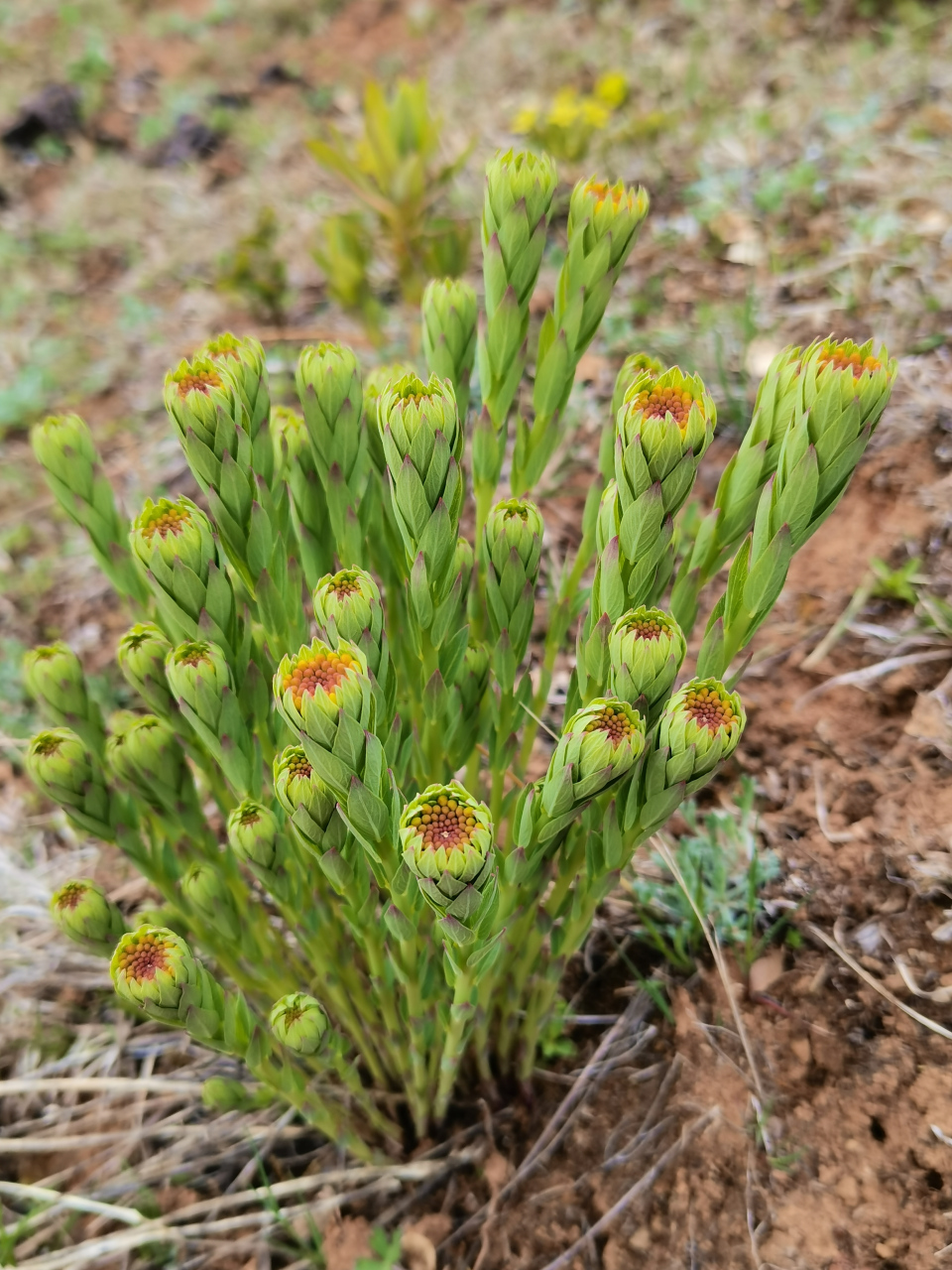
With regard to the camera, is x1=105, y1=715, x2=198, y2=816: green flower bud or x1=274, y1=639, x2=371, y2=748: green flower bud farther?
x1=105, y1=715, x2=198, y2=816: green flower bud

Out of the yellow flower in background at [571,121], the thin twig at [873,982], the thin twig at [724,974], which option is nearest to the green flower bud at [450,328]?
the thin twig at [724,974]

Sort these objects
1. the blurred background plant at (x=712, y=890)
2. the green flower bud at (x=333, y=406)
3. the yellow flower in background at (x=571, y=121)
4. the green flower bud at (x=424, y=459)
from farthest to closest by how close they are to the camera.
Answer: the yellow flower in background at (x=571, y=121), the blurred background plant at (x=712, y=890), the green flower bud at (x=333, y=406), the green flower bud at (x=424, y=459)

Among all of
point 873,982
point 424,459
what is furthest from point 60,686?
point 873,982

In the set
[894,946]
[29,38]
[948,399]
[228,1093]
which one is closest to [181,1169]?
[228,1093]

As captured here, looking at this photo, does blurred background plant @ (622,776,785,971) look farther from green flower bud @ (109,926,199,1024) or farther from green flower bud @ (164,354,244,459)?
green flower bud @ (164,354,244,459)

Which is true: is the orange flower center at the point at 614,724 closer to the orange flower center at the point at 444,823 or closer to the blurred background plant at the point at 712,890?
the orange flower center at the point at 444,823

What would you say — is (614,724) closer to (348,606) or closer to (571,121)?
(348,606)

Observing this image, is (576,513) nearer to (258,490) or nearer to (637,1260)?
(258,490)

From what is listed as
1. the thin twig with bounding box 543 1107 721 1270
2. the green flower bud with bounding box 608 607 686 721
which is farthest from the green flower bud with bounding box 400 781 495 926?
the thin twig with bounding box 543 1107 721 1270
